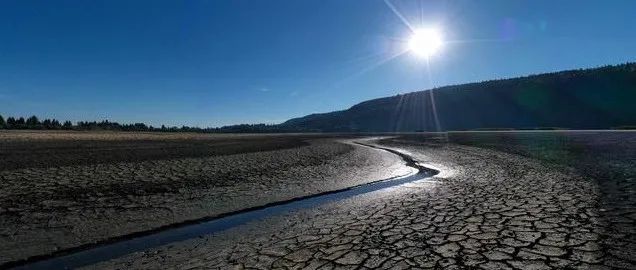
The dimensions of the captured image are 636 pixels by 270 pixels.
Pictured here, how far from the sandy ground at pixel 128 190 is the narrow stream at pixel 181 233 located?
43 cm

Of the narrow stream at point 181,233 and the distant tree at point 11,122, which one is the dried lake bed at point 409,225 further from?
the distant tree at point 11,122

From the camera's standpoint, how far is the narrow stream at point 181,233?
6.27 metres

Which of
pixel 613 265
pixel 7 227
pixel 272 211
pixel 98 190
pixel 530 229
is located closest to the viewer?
pixel 613 265

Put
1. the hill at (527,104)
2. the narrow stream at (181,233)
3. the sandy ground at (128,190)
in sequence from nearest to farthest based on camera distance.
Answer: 1. the narrow stream at (181,233)
2. the sandy ground at (128,190)
3. the hill at (527,104)

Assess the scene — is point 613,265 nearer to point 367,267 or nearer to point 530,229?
point 530,229

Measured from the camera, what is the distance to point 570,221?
7.12 metres

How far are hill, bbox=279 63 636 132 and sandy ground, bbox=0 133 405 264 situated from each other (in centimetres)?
9391

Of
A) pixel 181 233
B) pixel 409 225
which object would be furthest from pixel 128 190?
pixel 409 225

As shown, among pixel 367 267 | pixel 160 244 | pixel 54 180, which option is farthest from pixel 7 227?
pixel 367 267

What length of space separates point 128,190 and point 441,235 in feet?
32.0

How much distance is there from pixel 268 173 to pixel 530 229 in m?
11.2

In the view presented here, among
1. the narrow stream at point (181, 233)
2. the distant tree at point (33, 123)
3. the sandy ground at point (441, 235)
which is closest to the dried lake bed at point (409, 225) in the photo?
the sandy ground at point (441, 235)

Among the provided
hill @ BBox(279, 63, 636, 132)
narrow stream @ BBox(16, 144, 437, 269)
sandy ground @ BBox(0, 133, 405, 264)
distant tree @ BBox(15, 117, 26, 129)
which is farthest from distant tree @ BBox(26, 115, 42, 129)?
hill @ BBox(279, 63, 636, 132)

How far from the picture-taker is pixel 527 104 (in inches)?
4833
